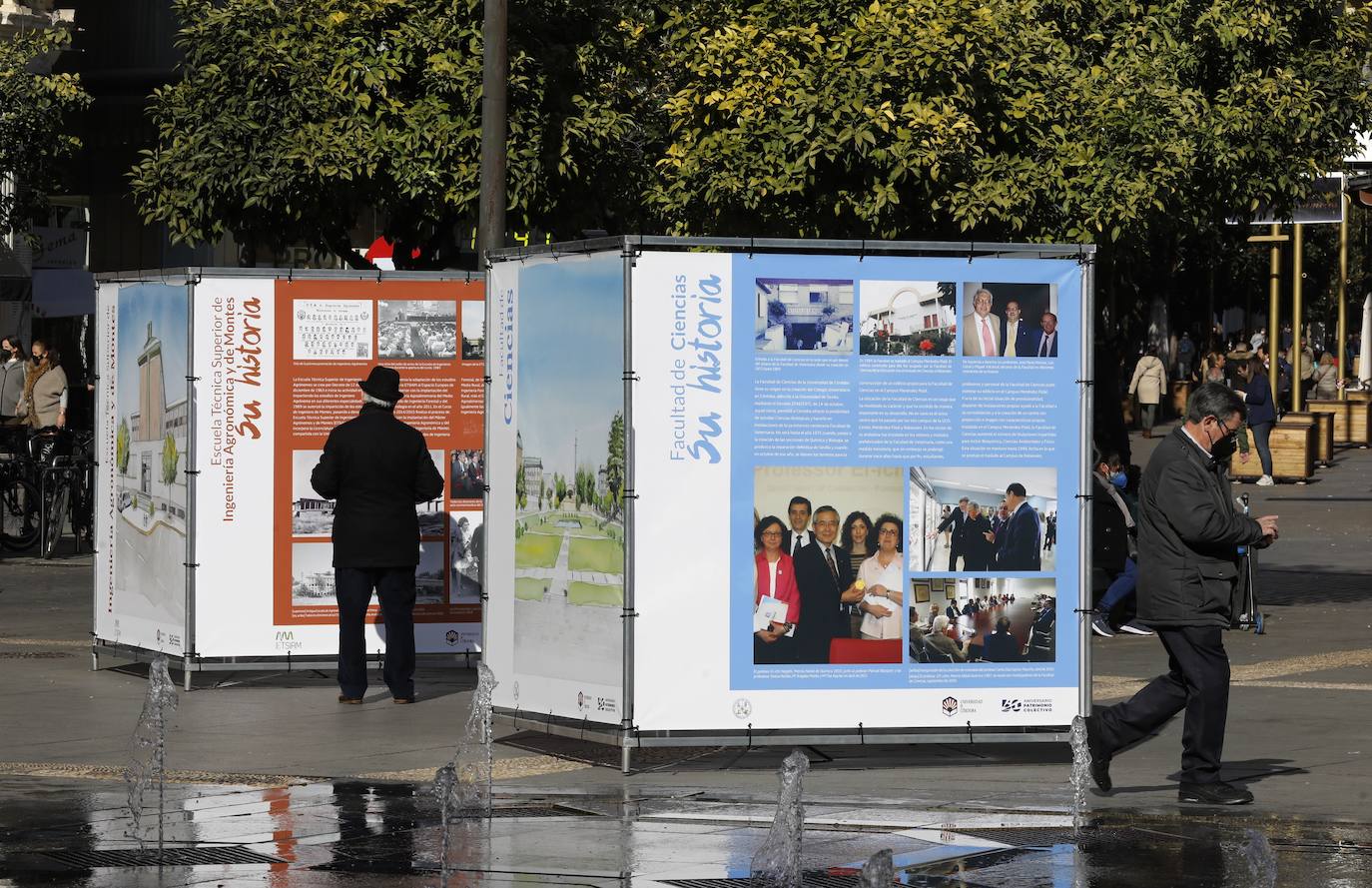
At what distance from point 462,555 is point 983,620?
4207 millimetres

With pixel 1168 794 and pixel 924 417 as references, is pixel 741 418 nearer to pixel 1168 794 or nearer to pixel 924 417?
pixel 924 417

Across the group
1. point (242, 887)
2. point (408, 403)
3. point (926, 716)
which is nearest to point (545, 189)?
point (408, 403)

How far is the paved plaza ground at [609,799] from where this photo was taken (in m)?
8.18

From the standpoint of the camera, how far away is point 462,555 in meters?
13.8

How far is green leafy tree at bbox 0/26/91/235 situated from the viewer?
1078 inches

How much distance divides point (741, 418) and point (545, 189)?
8.48 m

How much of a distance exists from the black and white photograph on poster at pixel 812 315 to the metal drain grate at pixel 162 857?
11.4ft

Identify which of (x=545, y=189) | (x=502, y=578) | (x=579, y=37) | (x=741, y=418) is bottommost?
(x=502, y=578)

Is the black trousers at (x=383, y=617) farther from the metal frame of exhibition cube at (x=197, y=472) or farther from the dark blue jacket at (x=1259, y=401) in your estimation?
the dark blue jacket at (x=1259, y=401)

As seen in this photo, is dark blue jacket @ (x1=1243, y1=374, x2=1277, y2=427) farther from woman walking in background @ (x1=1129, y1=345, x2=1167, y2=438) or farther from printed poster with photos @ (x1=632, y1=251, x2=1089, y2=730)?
printed poster with photos @ (x1=632, y1=251, x2=1089, y2=730)

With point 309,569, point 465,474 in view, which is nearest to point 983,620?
point 465,474

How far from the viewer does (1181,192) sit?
1884cm

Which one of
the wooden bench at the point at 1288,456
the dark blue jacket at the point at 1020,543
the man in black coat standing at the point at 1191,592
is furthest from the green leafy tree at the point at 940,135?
the wooden bench at the point at 1288,456

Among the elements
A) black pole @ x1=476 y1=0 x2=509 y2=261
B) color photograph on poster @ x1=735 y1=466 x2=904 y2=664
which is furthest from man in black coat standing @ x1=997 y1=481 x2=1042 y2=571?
black pole @ x1=476 y1=0 x2=509 y2=261
